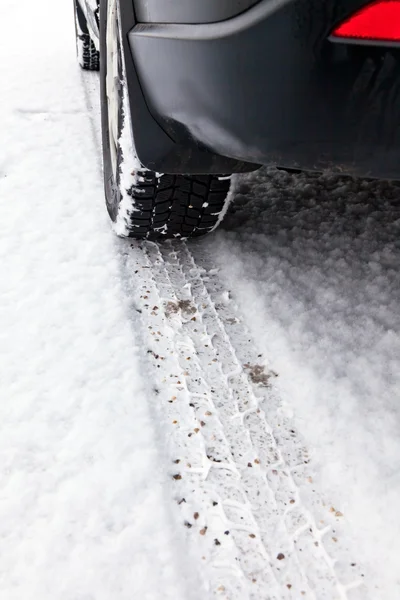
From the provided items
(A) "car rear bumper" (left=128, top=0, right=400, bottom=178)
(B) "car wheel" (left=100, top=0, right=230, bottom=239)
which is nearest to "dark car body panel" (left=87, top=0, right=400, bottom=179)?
(A) "car rear bumper" (left=128, top=0, right=400, bottom=178)

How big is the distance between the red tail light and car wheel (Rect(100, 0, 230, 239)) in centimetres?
69

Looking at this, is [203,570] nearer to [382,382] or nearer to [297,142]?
[382,382]

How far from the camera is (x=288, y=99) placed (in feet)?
2.59

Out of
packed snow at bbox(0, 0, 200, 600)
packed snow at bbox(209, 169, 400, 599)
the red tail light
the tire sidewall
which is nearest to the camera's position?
the red tail light

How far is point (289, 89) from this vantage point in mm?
779

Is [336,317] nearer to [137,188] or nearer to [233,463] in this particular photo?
[233,463]

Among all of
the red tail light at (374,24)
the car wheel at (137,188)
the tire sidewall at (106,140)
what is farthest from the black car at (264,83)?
the tire sidewall at (106,140)

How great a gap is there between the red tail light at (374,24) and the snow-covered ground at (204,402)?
733 millimetres

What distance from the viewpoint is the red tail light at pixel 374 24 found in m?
0.69

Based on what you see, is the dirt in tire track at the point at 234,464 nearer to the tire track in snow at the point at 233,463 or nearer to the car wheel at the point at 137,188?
the tire track in snow at the point at 233,463

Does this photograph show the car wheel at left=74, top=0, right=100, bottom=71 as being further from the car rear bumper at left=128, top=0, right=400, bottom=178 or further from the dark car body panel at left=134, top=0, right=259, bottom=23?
the car rear bumper at left=128, top=0, right=400, bottom=178

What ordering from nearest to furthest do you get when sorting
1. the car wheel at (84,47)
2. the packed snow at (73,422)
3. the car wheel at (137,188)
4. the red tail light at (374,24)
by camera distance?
the red tail light at (374,24)
the packed snow at (73,422)
the car wheel at (137,188)
the car wheel at (84,47)

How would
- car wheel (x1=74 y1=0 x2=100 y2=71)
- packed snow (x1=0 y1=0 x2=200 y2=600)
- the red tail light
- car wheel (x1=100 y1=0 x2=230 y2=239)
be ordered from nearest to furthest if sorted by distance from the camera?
the red tail light < packed snow (x1=0 y1=0 x2=200 y2=600) < car wheel (x1=100 y1=0 x2=230 y2=239) < car wheel (x1=74 y1=0 x2=100 y2=71)

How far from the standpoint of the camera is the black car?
2.35 feet
